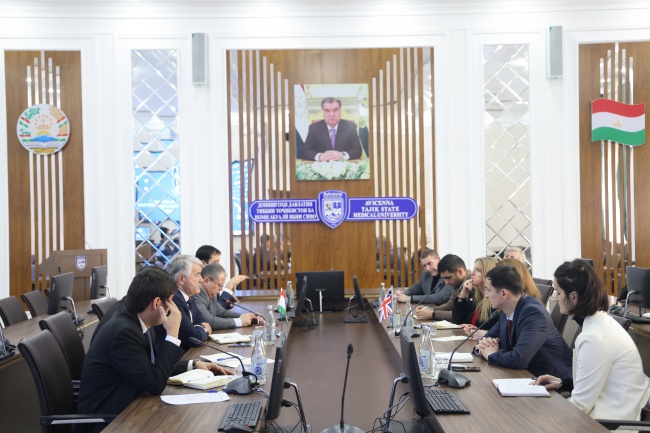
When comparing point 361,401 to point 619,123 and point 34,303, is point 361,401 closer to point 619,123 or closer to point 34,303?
point 34,303

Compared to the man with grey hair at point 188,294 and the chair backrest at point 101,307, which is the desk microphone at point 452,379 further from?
the chair backrest at point 101,307

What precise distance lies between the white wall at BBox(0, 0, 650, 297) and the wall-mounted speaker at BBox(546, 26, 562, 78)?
0.13m

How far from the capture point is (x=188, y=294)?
3812 mm

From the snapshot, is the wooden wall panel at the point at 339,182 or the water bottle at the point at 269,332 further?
the wooden wall panel at the point at 339,182

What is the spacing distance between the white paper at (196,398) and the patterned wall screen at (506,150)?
512cm

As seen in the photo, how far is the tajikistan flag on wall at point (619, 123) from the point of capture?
6.85 meters

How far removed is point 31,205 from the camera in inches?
270

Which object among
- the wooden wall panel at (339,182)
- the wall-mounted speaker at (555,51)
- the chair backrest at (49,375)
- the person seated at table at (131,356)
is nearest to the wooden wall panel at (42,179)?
the wooden wall panel at (339,182)

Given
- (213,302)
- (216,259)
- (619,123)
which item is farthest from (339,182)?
(619,123)

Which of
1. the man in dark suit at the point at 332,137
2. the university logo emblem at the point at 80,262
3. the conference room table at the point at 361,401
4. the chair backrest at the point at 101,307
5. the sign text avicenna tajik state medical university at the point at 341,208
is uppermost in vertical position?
the man in dark suit at the point at 332,137

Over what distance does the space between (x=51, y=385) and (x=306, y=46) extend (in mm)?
5233

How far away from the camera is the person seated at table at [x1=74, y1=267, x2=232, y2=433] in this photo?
2.39 metres

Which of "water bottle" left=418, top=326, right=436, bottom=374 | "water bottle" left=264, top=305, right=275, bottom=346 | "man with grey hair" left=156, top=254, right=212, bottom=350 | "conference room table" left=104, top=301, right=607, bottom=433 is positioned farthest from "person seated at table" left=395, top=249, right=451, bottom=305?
"water bottle" left=418, top=326, right=436, bottom=374

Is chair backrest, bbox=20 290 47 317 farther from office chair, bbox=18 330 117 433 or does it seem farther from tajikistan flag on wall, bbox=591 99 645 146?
tajikistan flag on wall, bbox=591 99 645 146
